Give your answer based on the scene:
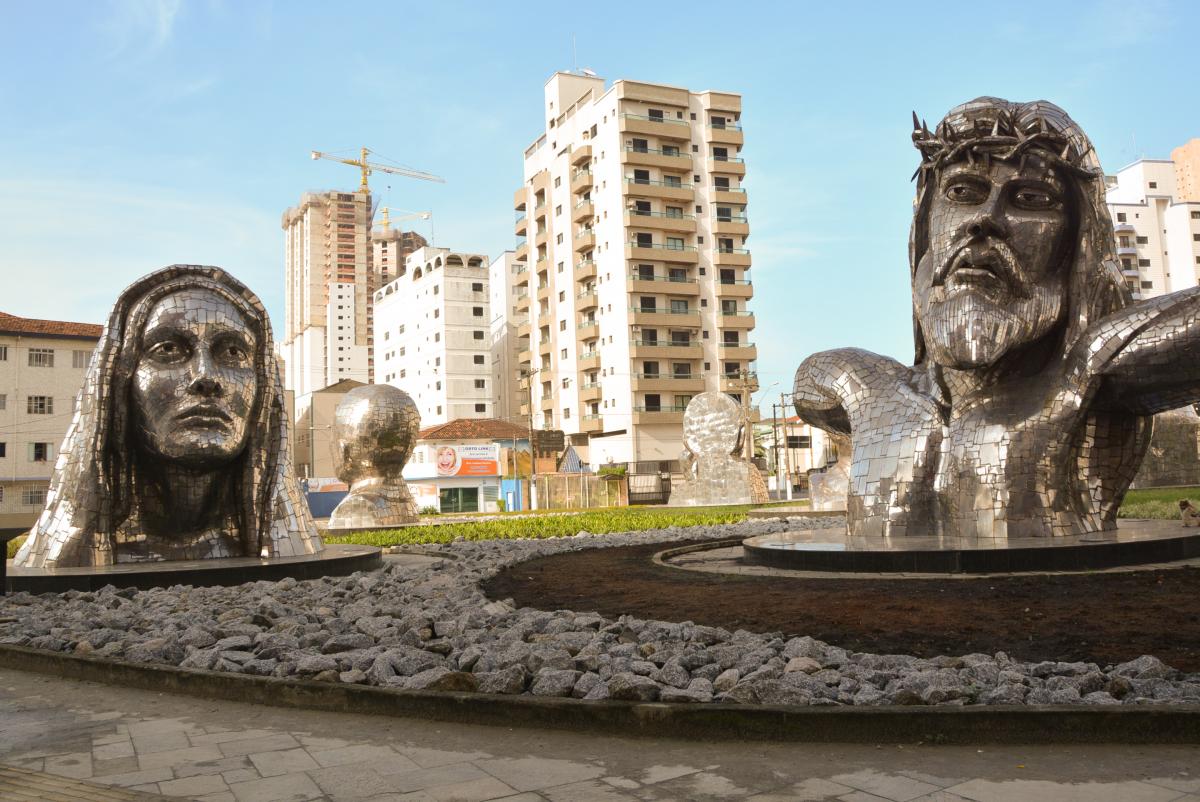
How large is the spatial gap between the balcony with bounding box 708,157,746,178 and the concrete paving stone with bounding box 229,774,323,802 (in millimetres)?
61821

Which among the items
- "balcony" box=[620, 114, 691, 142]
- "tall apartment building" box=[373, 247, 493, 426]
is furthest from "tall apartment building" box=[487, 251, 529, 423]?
"balcony" box=[620, 114, 691, 142]

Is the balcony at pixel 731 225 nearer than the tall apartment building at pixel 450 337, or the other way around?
the balcony at pixel 731 225

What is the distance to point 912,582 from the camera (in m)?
A: 8.60

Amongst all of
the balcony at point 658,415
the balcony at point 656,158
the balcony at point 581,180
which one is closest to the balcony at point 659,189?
the balcony at point 656,158

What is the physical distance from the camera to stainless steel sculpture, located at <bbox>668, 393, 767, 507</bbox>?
3356cm

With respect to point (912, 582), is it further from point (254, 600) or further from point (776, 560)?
point (254, 600)

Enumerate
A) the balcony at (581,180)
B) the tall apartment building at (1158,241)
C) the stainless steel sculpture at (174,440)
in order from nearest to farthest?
the stainless steel sculpture at (174,440) → the balcony at (581,180) → the tall apartment building at (1158,241)

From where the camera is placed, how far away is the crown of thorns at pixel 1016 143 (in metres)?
10.0

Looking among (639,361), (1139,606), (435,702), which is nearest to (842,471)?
(1139,606)

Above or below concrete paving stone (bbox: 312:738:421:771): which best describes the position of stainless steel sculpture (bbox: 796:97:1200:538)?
above

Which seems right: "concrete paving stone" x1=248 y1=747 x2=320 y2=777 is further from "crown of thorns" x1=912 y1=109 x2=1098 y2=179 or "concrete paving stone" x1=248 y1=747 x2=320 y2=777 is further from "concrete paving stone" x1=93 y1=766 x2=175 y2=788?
"crown of thorns" x1=912 y1=109 x2=1098 y2=179

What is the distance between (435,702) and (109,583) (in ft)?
21.6

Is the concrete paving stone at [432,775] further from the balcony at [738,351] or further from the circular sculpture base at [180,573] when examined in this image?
the balcony at [738,351]

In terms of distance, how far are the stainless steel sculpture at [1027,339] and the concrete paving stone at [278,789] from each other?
8101 millimetres
